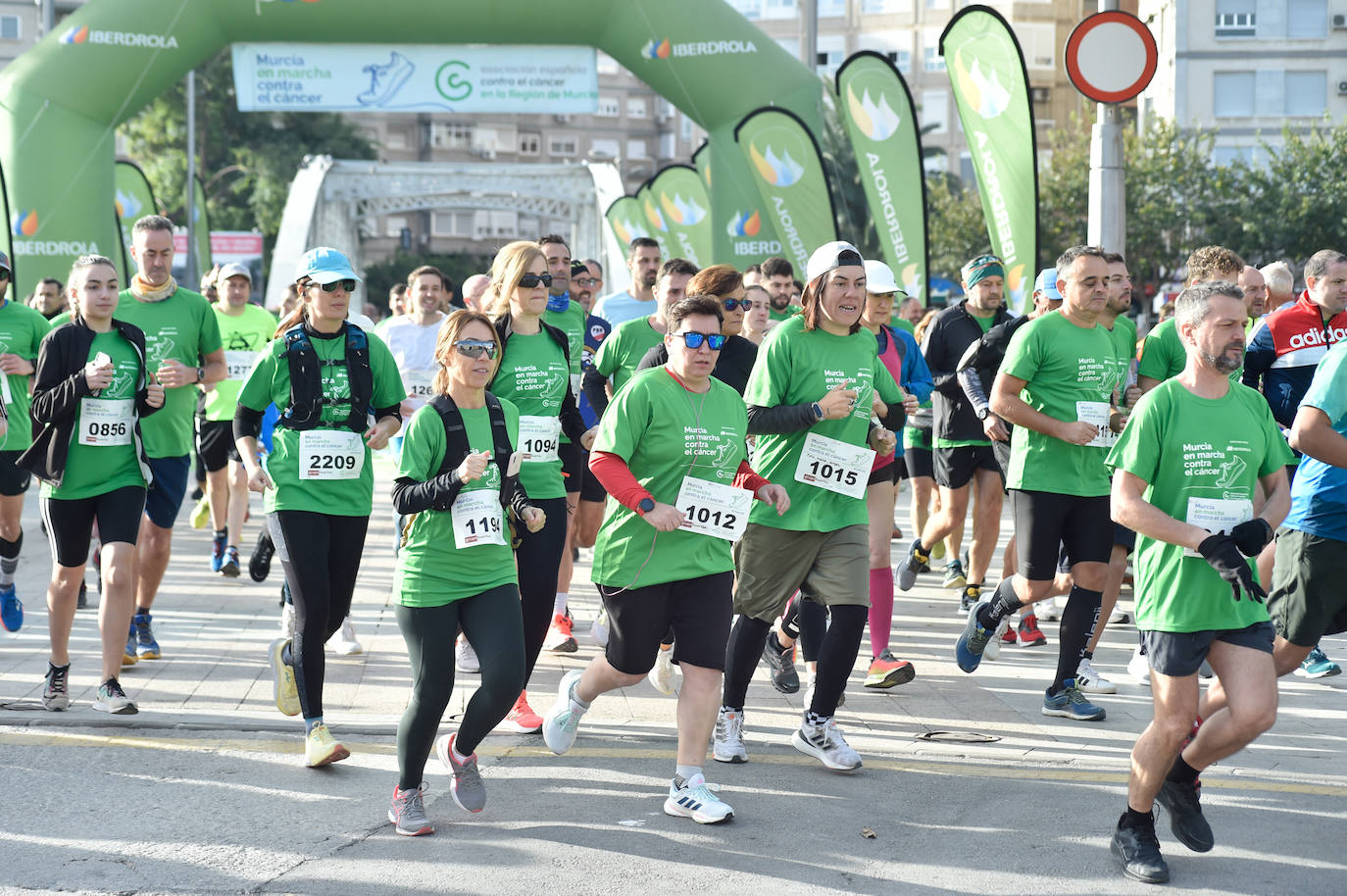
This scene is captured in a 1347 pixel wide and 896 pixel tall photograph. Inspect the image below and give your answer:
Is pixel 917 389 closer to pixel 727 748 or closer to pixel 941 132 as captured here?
pixel 727 748

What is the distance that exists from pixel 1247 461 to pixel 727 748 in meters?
A: 2.27

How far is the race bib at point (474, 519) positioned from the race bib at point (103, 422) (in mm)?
2276

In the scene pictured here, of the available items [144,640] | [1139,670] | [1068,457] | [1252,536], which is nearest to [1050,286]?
[1068,457]

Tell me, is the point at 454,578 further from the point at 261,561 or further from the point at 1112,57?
the point at 1112,57

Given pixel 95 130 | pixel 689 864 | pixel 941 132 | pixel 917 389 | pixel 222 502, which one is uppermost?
pixel 941 132

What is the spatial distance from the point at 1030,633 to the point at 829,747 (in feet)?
9.85

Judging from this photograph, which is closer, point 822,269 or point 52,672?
point 822,269

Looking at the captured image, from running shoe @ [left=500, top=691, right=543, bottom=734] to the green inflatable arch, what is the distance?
1361cm

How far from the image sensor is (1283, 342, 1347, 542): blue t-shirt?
16.6ft

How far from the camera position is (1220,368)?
4562mm

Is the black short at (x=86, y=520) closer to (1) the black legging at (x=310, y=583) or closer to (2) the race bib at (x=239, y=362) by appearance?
(1) the black legging at (x=310, y=583)

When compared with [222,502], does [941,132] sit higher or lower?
higher

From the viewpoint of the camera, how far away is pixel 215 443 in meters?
10.5

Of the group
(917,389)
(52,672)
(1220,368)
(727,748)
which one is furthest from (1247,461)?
(52,672)
